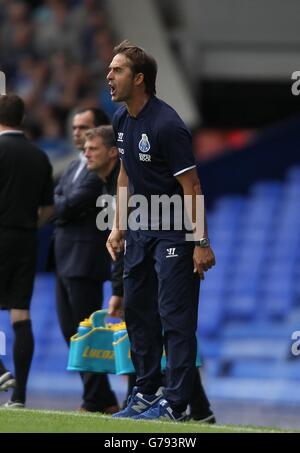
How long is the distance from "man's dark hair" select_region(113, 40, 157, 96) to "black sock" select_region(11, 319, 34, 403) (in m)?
2.32

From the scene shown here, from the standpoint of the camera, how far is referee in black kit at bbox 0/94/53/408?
34.2ft

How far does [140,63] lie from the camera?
A: 8859mm

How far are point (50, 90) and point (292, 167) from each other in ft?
13.5

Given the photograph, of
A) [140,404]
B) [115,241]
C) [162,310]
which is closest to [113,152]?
[115,241]

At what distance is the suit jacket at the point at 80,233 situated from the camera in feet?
35.2

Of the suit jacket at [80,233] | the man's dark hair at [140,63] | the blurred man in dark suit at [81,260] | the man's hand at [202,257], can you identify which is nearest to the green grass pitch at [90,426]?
the man's hand at [202,257]

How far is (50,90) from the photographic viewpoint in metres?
20.3

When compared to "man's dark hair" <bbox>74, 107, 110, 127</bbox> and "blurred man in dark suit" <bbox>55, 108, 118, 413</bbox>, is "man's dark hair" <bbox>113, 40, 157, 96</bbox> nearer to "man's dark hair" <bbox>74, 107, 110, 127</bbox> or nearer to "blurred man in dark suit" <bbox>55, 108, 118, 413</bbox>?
"blurred man in dark suit" <bbox>55, 108, 118, 413</bbox>

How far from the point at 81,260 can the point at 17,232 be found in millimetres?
537

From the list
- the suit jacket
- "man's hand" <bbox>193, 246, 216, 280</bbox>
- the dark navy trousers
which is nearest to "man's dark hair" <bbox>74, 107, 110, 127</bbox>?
the suit jacket

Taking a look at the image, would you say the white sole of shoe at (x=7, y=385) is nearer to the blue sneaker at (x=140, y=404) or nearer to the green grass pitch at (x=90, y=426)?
the green grass pitch at (x=90, y=426)

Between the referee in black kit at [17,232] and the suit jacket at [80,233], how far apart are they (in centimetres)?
30

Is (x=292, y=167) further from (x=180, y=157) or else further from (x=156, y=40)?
(x=180, y=157)

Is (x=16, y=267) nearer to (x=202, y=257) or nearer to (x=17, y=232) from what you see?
(x=17, y=232)
